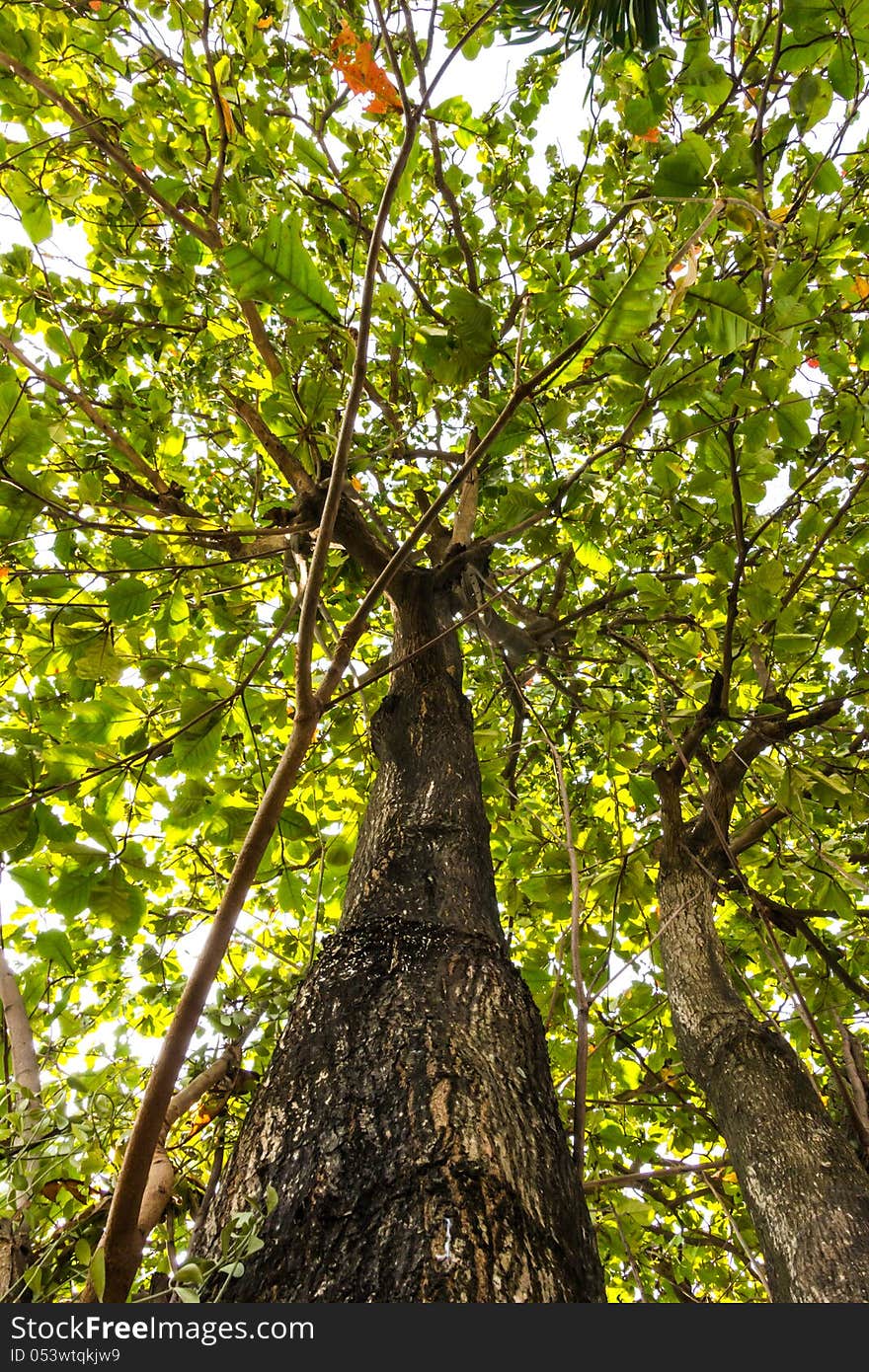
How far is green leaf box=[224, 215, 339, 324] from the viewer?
95 centimetres

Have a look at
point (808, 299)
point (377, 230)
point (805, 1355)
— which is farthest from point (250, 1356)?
point (808, 299)

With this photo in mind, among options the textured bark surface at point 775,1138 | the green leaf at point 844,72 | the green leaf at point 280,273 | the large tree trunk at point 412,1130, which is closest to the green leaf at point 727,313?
the green leaf at point 280,273

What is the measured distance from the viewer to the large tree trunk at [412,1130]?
800 mm

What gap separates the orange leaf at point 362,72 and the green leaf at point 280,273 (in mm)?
1230

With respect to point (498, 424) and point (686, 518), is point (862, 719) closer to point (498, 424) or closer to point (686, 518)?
point (686, 518)

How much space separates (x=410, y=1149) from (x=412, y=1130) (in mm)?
25

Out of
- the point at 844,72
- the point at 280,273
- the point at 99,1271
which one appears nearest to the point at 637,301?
the point at 280,273

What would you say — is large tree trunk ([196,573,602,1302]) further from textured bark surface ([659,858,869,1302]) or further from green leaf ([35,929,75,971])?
textured bark surface ([659,858,869,1302])

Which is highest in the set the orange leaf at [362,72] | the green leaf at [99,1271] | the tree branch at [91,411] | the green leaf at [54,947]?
the orange leaf at [362,72]

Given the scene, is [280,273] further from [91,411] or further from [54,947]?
[54,947]

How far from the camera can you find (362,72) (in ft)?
6.33

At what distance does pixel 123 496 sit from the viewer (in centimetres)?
250

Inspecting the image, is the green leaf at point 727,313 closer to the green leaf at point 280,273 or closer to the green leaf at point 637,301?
the green leaf at point 637,301

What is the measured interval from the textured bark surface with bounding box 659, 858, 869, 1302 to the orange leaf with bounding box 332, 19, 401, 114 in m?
2.39
